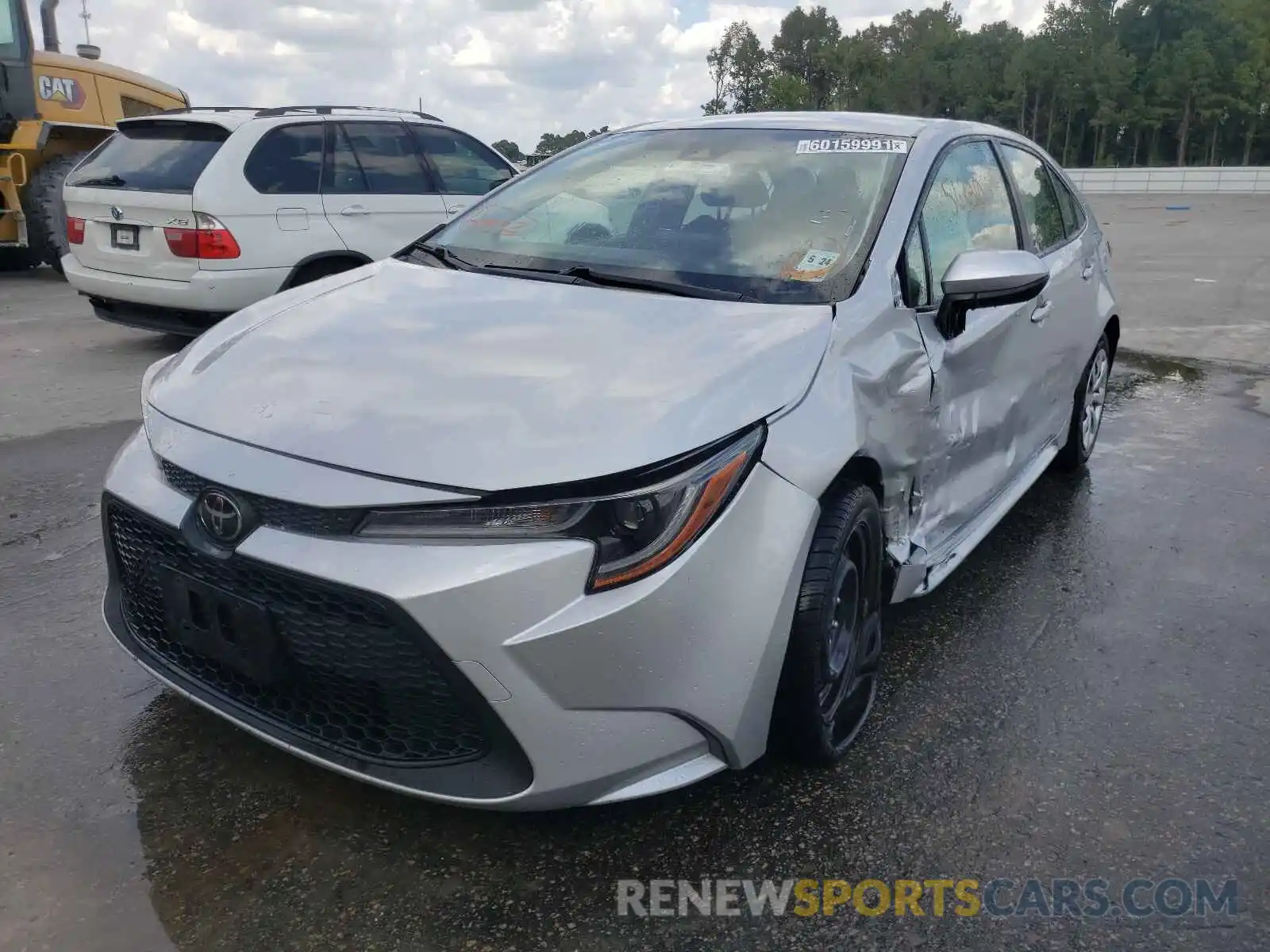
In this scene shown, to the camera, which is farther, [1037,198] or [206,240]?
[206,240]

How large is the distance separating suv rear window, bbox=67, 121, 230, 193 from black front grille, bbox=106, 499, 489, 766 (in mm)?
5100

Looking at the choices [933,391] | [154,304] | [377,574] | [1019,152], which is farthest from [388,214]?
[377,574]

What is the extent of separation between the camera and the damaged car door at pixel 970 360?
9.65 feet

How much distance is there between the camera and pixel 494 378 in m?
2.21

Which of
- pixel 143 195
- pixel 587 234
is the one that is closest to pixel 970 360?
pixel 587 234

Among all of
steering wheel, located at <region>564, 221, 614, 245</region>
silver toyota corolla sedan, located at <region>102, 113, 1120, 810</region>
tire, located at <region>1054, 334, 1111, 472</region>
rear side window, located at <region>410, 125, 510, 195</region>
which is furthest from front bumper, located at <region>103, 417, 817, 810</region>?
rear side window, located at <region>410, 125, 510, 195</region>

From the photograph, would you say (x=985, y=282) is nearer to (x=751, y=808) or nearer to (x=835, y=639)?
(x=835, y=639)

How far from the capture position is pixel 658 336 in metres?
2.39

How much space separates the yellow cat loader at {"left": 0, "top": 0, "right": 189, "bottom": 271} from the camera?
10672mm

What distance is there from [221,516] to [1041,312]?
2940mm

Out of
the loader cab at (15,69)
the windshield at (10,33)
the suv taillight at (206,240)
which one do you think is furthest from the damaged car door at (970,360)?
the windshield at (10,33)

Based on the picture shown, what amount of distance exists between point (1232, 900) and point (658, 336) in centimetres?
168

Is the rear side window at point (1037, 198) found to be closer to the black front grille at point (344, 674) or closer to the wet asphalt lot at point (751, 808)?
the wet asphalt lot at point (751, 808)

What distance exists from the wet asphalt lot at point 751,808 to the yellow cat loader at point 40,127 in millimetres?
8420
